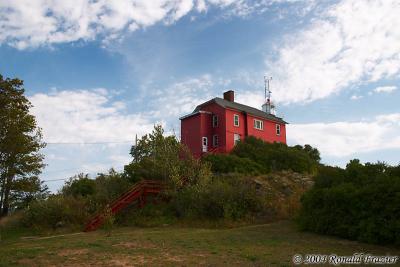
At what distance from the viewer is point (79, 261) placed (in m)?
13.6

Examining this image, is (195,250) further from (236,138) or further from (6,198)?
(236,138)

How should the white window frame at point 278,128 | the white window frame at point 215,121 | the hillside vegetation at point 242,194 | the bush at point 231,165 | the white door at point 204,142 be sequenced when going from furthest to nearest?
1. the white window frame at point 278,128
2. the white window frame at point 215,121
3. the white door at point 204,142
4. the bush at point 231,165
5. the hillside vegetation at point 242,194

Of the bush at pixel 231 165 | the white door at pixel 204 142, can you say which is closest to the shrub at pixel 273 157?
the bush at pixel 231 165

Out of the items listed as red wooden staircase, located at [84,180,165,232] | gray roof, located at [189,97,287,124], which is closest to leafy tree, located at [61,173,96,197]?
red wooden staircase, located at [84,180,165,232]

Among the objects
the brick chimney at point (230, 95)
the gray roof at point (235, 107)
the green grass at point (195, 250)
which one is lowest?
the green grass at point (195, 250)

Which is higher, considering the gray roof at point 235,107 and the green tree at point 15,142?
the gray roof at point 235,107

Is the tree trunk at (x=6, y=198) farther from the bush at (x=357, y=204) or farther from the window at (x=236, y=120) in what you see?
the window at (x=236, y=120)

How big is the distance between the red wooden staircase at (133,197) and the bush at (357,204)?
41.8 feet

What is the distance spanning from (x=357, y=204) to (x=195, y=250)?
7.25 m

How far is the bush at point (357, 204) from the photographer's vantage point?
1658 cm

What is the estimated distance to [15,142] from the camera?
28594mm

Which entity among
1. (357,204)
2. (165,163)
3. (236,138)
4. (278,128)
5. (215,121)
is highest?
(278,128)

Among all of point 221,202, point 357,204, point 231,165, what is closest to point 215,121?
point 231,165

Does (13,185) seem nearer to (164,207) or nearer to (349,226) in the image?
(164,207)
